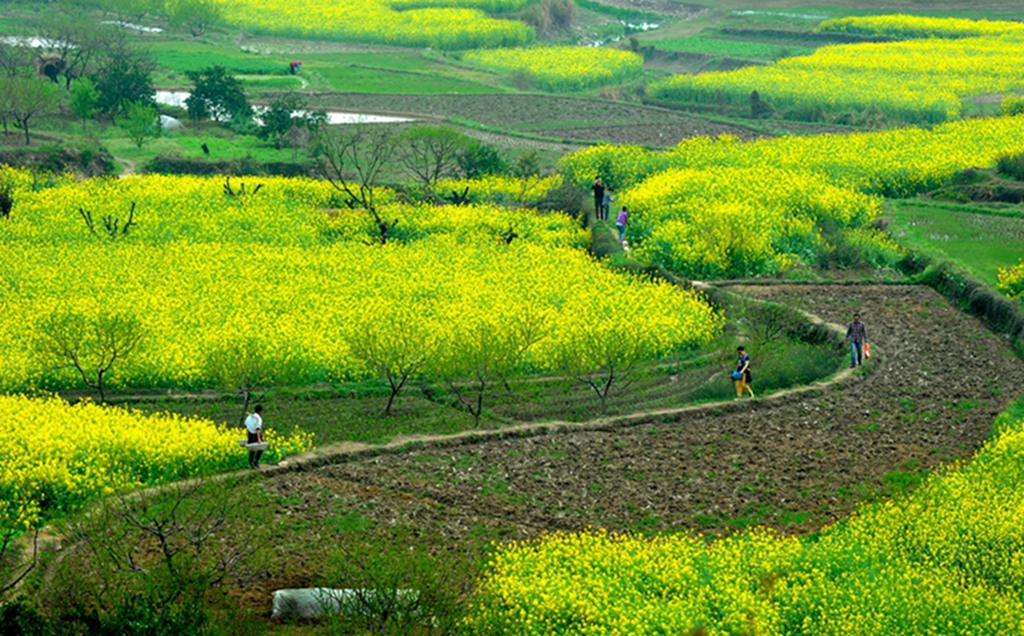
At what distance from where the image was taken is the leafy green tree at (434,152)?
6650 centimetres

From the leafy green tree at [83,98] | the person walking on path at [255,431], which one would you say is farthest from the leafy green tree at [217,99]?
the person walking on path at [255,431]

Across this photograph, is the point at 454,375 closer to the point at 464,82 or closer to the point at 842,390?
the point at 842,390

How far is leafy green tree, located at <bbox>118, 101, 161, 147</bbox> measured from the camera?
240 feet

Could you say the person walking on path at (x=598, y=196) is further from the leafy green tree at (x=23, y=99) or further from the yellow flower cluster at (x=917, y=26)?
the yellow flower cluster at (x=917, y=26)

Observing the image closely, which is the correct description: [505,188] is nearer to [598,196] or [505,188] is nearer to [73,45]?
[598,196]

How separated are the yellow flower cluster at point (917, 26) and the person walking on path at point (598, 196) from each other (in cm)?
6486

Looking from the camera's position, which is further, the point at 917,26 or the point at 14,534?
the point at 917,26

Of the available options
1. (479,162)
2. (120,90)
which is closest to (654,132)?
(479,162)

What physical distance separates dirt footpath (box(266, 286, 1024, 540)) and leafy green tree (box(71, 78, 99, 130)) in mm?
51464

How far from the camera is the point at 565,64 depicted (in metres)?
105

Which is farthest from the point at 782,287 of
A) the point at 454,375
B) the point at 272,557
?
the point at 272,557

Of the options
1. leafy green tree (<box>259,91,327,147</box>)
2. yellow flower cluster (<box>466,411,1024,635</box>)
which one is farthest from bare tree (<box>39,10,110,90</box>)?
yellow flower cluster (<box>466,411,1024,635</box>)

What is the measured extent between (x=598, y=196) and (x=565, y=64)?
167 feet

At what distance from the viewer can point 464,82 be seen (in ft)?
324
